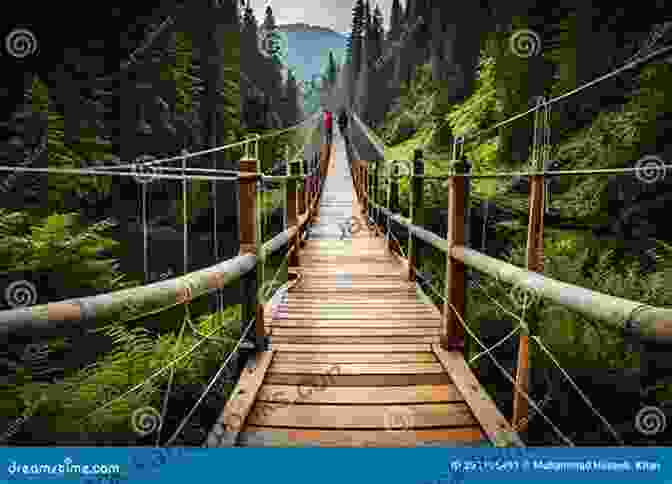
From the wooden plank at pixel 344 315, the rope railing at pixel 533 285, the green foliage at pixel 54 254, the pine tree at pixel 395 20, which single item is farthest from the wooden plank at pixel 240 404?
the pine tree at pixel 395 20

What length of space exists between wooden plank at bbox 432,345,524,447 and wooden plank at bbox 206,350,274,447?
914mm

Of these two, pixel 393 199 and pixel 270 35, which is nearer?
pixel 393 199

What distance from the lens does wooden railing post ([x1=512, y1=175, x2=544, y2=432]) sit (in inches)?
50.6

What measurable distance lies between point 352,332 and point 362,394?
2.40 feet

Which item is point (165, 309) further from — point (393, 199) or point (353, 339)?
point (393, 199)

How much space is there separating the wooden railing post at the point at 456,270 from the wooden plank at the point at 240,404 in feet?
3.26

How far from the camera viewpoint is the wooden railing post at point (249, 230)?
201 cm

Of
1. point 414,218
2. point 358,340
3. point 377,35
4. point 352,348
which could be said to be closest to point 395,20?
point 377,35

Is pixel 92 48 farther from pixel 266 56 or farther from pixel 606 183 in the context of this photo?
pixel 266 56

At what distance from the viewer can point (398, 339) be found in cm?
240

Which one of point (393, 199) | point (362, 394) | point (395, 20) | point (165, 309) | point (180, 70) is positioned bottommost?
point (362, 394)

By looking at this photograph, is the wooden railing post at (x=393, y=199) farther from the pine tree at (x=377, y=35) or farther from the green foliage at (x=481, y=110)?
the pine tree at (x=377, y=35)

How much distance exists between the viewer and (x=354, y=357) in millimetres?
2166

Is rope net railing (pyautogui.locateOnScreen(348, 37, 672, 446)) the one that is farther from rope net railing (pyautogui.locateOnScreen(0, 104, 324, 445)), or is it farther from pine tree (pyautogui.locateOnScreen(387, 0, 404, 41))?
pine tree (pyautogui.locateOnScreen(387, 0, 404, 41))
